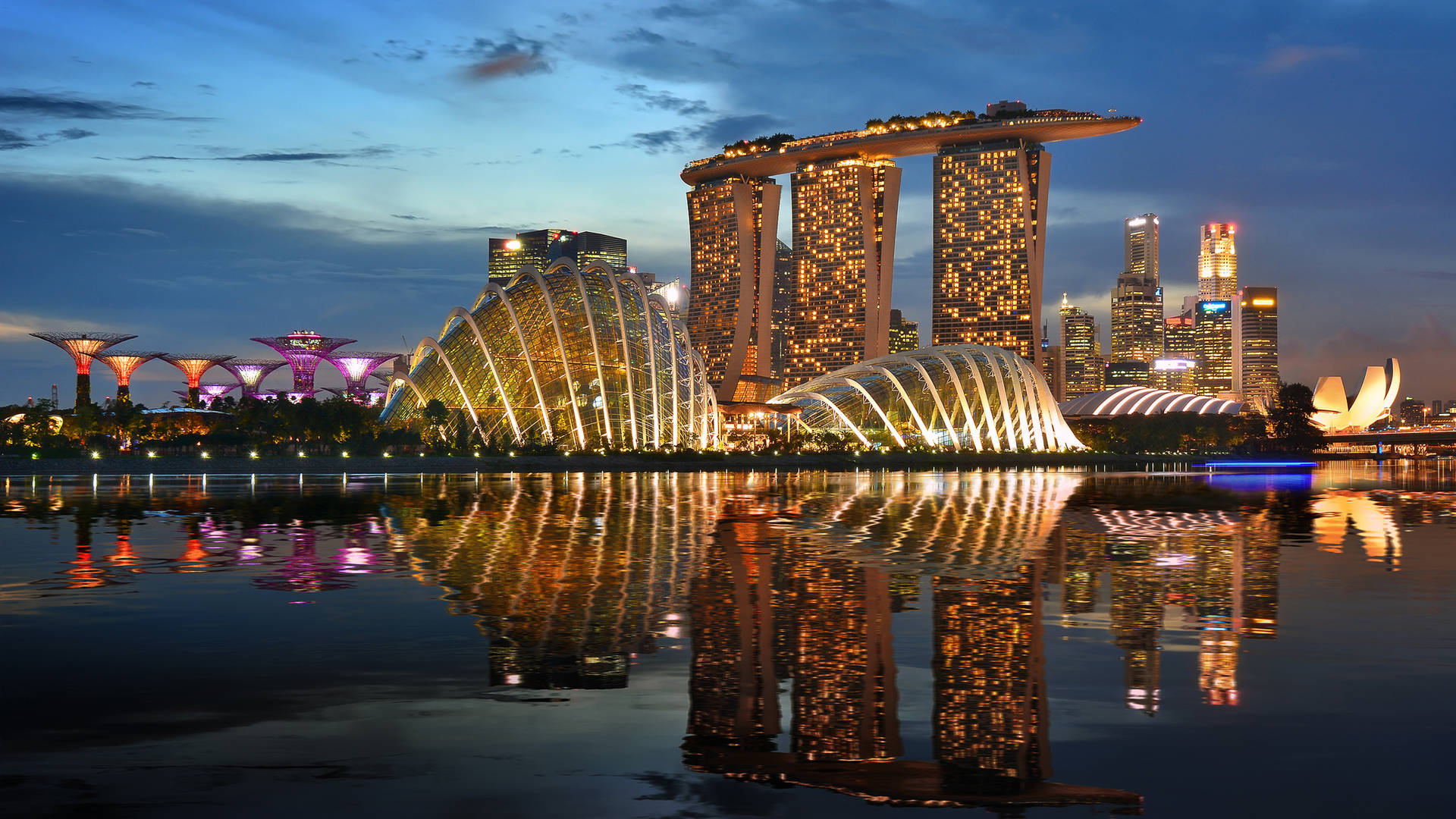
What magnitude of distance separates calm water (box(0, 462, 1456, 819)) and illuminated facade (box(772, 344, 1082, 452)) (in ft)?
379

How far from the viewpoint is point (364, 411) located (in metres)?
108

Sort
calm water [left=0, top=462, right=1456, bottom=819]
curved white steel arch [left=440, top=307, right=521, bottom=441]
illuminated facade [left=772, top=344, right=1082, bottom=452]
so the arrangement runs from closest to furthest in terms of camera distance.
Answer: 1. calm water [left=0, top=462, right=1456, bottom=819]
2. curved white steel arch [left=440, top=307, right=521, bottom=441]
3. illuminated facade [left=772, top=344, right=1082, bottom=452]

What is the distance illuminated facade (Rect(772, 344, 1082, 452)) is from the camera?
148 meters

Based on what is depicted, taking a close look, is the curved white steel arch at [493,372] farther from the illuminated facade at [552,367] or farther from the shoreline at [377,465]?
the shoreline at [377,465]

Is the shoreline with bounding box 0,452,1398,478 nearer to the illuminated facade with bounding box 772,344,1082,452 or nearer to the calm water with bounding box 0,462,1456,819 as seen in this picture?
the illuminated facade with bounding box 772,344,1082,452

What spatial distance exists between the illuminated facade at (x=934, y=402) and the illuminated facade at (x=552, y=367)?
154 ft

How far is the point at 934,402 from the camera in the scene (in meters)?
150

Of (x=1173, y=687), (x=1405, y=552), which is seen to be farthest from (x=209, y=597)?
(x=1405, y=552)

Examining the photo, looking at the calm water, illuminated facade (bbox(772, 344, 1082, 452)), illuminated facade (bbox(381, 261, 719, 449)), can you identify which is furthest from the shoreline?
the calm water

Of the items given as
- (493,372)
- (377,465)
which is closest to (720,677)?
(377,465)

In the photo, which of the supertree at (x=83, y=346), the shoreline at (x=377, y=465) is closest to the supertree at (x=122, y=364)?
the supertree at (x=83, y=346)

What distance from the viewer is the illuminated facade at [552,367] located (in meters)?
103

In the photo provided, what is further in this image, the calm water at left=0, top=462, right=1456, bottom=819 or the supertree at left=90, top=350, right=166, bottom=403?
the supertree at left=90, top=350, right=166, bottom=403

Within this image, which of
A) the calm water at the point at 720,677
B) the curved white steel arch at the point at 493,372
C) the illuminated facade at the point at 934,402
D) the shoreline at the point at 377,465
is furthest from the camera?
the illuminated facade at the point at 934,402
